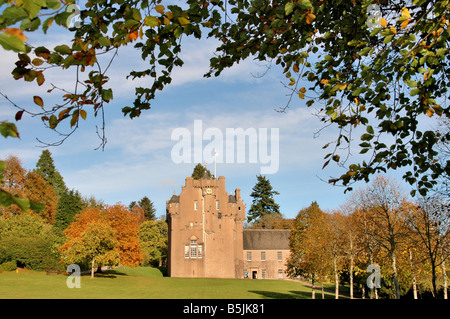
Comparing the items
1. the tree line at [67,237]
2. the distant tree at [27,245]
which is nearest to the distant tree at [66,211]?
the tree line at [67,237]

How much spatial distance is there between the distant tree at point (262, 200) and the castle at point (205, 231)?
29.4m

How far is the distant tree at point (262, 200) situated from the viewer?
100 meters

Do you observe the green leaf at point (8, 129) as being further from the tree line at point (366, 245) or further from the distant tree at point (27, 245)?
the distant tree at point (27, 245)

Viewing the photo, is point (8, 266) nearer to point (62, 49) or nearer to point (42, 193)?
point (42, 193)

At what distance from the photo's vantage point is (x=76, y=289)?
3562 cm

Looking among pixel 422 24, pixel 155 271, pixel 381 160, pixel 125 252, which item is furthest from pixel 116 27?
pixel 155 271

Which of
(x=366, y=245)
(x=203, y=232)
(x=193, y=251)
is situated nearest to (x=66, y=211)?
(x=193, y=251)

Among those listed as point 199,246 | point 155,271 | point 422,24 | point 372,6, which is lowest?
point 155,271

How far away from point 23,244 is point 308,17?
175 feet

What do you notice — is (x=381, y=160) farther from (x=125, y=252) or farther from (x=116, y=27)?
(x=125, y=252)

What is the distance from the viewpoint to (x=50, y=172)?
3211 inches

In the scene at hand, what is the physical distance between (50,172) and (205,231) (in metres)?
39.7

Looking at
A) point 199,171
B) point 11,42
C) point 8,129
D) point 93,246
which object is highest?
point 199,171

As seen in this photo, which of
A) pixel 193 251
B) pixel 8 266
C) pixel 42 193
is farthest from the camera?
pixel 42 193
